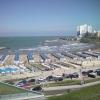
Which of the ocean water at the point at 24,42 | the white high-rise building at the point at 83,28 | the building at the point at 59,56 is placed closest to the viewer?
the building at the point at 59,56

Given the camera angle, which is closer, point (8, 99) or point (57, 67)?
point (8, 99)

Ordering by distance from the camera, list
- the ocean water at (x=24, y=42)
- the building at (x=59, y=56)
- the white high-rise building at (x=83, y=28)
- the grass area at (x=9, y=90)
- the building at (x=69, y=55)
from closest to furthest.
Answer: the grass area at (x=9, y=90) → the building at (x=59, y=56) → the building at (x=69, y=55) → the white high-rise building at (x=83, y=28) → the ocean water at (x=24, y=42)

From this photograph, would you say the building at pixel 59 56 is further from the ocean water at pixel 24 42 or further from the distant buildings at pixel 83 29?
the ocean water at pixel 24 42

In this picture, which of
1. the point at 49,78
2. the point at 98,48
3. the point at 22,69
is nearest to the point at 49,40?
the point at 98,48

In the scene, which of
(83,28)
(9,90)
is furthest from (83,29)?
(9,90)

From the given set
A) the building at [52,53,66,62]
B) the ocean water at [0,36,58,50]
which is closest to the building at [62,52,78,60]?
the building at [52,53,66,62]

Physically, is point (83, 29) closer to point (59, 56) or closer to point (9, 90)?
point (59, 56)

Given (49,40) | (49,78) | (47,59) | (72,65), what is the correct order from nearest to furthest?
(49,78) → (72,65) → (47,59) → (49,40)

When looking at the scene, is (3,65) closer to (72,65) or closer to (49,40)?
(72,65)

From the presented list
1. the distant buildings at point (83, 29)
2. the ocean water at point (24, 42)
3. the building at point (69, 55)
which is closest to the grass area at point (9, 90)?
the building at point (69, 55)

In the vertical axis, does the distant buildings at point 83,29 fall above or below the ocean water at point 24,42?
above

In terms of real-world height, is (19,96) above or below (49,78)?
above
